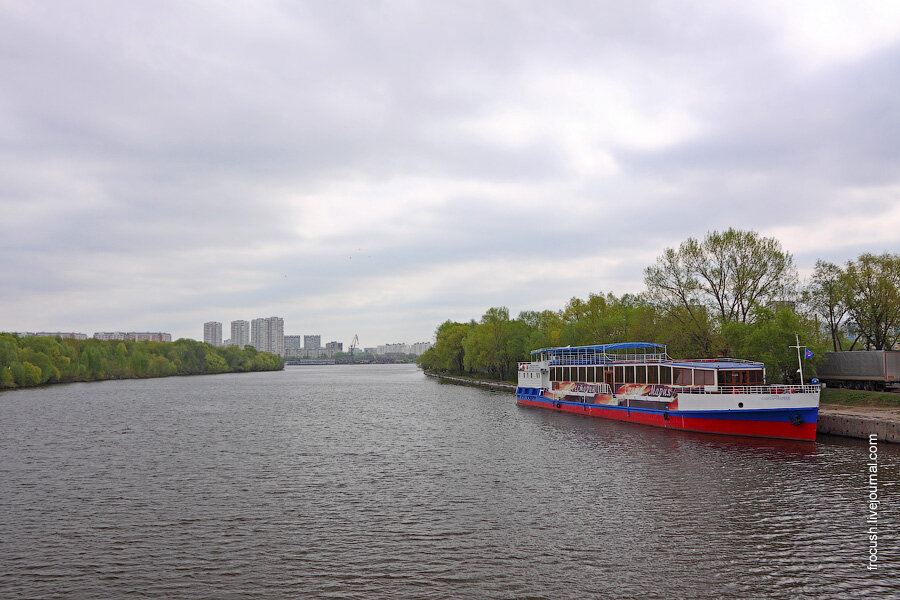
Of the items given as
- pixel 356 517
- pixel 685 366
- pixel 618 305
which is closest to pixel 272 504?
pixel 356 517

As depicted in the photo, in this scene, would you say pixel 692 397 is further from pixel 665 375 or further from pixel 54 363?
pixel 54 363

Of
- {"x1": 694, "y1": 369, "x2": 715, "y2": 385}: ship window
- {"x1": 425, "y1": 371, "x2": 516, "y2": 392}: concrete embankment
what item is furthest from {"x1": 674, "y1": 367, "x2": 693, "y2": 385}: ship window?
{"x1": 425, "y1": 371, "x2": 516, "y2": 392}: concrete embankment

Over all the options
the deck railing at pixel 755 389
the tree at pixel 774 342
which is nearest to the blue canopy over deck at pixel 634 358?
the deck railing at pixel 755 389

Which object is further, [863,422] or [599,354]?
[599,354]

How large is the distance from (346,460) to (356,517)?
15.9 metres

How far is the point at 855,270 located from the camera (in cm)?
7906

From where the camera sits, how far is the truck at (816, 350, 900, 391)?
206 feet

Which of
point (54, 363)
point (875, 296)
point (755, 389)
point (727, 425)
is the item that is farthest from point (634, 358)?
point (54, 363)

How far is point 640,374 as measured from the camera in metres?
65.6

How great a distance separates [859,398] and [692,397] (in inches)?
850

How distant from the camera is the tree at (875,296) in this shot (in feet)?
249

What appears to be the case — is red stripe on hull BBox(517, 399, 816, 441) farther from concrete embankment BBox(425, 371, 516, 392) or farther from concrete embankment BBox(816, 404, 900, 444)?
concrete embankment BBox(425, 371, 516, 392)

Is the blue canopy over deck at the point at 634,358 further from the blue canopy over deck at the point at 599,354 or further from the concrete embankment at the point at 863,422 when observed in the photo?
the concrete embankment at the point at 863,422

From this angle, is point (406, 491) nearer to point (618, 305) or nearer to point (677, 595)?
point (677, 595)
